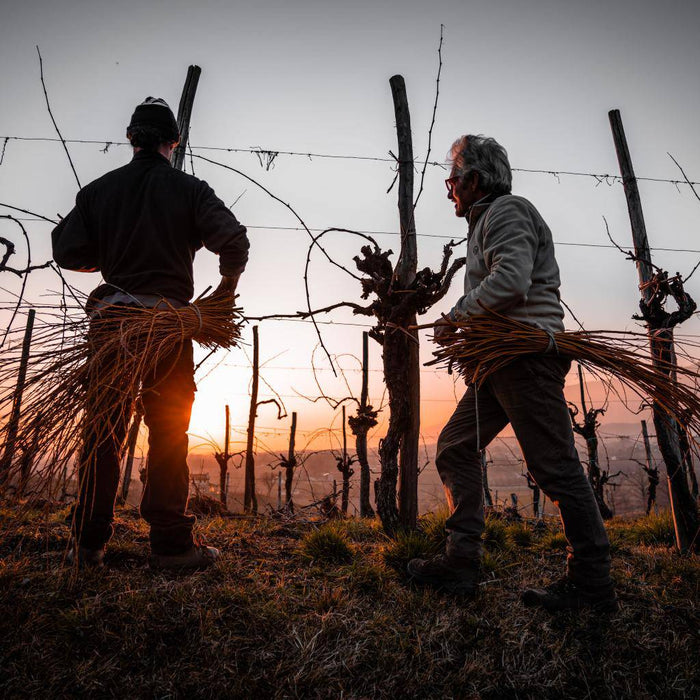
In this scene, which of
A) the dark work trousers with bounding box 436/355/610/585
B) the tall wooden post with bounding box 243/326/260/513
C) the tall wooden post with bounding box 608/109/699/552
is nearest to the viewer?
the dark work trousers with bounding box 436/355/610/585

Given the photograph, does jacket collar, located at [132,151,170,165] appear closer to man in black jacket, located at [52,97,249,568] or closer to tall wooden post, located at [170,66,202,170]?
man in black jacket, located at [52,97,249,568]

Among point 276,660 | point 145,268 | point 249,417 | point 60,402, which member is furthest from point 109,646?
point 249,417

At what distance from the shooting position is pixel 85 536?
1.93 metres

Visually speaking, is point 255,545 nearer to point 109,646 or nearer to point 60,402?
point 109,646

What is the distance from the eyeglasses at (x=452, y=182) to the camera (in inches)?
85.0

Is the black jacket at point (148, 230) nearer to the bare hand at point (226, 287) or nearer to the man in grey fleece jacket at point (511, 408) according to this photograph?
the bare hand at point (226, 287)

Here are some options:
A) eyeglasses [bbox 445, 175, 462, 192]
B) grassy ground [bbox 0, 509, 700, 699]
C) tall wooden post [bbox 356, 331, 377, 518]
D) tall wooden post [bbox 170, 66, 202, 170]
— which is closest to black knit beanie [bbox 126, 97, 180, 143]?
eyeglasses [bbox 445, 175, 462, 192]

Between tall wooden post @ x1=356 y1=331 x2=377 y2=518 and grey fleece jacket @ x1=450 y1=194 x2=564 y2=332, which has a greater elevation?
grey fleece jacket @ x1=450 y1=194 x2=564 y2=332

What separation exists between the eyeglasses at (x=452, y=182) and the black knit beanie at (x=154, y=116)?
146 cm

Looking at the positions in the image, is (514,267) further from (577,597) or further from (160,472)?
(160,472)

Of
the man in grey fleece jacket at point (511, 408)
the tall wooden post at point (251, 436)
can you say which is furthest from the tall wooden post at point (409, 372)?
the tall wooden post at point (251, 436)

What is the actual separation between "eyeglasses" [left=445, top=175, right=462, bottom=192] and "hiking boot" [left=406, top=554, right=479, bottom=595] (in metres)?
1.78

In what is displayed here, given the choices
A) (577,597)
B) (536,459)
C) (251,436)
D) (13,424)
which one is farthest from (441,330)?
(251,436)

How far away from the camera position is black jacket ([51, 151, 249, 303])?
2039 millimetres
